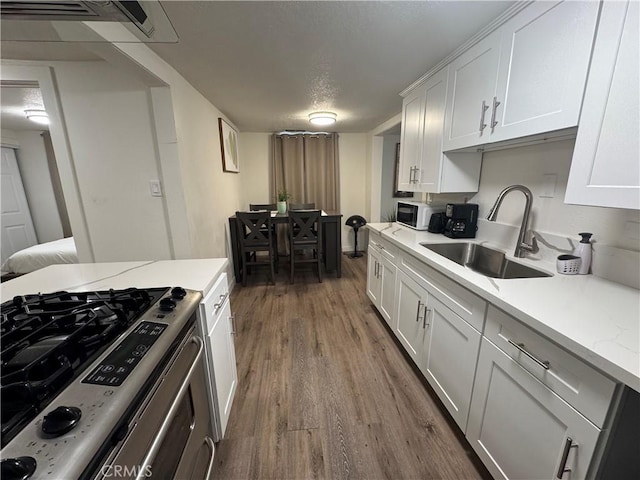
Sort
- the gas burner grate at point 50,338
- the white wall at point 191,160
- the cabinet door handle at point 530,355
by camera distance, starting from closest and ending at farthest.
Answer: the gas burner grate at point 50,338 → the cabinet door handle at point 530,355 → the white wall at point 191,160

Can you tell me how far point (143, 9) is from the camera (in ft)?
2.81

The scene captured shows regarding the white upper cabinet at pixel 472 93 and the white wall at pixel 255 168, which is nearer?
the white upper cabinet at pixel 472 93

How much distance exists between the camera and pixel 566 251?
137cm

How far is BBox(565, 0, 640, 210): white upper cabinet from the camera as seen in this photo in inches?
32.9

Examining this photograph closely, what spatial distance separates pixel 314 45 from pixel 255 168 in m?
3.22

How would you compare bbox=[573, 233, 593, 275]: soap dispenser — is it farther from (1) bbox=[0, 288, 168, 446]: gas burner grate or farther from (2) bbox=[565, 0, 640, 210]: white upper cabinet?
(1) bbox=[0, 288, 168, 446]: gas burner grate

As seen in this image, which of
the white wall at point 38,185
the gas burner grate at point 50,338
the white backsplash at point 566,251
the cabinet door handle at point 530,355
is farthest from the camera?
the white wall at point 38,185

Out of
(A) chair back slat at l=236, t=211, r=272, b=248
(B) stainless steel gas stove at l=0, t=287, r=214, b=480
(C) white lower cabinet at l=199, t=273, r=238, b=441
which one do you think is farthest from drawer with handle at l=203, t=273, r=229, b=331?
(A) chair back slat at l=236, t=211, r=272, b=248

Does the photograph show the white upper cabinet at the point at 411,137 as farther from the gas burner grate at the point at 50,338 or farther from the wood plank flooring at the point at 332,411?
the gas burner grate at the point at 50,338

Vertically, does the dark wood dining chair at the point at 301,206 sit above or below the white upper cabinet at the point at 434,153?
below

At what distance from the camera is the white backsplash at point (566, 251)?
1.09 metres

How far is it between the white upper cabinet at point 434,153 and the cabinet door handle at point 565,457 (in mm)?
1630

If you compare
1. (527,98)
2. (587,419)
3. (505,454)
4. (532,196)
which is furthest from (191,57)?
(505,454)

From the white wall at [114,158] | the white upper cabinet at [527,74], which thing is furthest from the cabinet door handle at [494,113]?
the white wall at [114,158]
